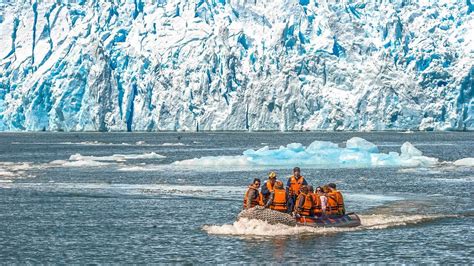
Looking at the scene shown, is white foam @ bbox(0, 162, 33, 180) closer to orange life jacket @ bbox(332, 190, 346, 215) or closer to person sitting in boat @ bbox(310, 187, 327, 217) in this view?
person sitting in boat @ bbox(310, 187, 327, 217)

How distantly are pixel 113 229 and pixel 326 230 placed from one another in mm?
9361

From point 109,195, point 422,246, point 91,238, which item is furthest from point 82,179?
point 422,246

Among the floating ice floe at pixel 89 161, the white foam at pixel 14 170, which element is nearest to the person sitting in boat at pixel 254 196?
the white foam at pixel 14 170

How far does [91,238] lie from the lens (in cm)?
3434

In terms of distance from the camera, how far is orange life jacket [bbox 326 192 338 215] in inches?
1415

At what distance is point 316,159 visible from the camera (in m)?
82.2

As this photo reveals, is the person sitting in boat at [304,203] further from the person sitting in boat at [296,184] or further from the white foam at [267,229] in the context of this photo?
the person sitting in boat at [296,184]

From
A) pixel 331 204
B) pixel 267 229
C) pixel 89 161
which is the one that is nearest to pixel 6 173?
pixel 89 161

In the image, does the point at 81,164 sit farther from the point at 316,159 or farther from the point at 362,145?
the point at 362,145

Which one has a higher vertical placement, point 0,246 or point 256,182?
point 256,182

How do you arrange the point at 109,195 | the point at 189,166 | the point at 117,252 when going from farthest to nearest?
1. the point at 189,166
2. the point at 109,195
3. the point at 117,252

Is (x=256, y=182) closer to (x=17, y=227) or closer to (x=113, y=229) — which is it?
(x=113, y=229)

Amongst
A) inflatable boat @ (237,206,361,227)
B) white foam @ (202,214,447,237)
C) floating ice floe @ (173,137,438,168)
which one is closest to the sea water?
white foam @ (202,214,447,237)

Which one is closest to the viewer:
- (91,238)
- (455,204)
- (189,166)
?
(91,238)
